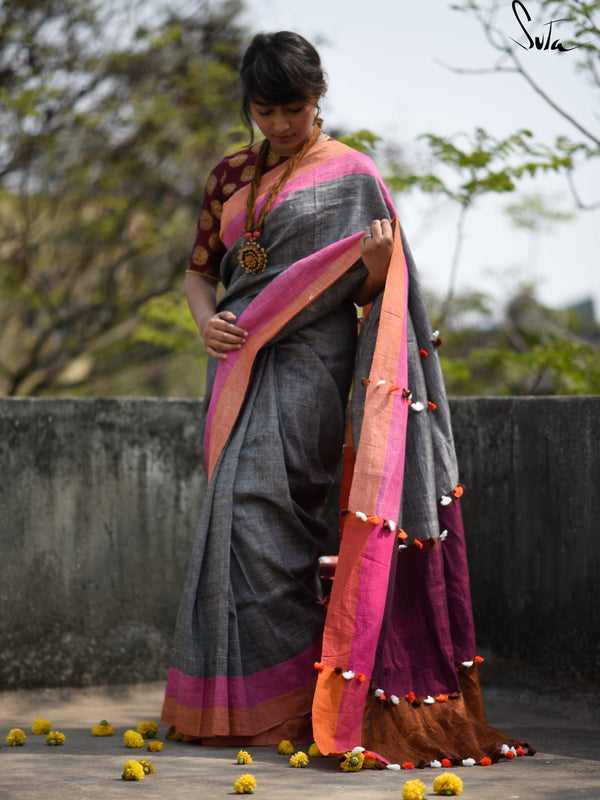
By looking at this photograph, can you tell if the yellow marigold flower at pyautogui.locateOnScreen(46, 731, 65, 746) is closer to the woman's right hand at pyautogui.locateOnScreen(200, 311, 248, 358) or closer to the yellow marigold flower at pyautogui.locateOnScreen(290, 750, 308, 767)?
the yellow marigold flower at pyautogui.locateOnScreen(290, 750, 308, 767)

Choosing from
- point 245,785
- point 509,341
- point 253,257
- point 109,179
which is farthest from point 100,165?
point 245,785

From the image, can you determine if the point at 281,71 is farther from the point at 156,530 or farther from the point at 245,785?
the point at 245,785

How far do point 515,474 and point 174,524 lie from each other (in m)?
1.39

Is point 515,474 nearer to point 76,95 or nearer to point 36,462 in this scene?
point 36,462

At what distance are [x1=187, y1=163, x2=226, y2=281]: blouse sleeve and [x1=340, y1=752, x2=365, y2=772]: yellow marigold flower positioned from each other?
1.76 metres

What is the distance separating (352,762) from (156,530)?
5.20 ft

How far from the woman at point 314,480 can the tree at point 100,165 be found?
240 inches

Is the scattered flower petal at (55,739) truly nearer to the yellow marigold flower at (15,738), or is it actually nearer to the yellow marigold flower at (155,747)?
the yellow marigold flower at (15,738)

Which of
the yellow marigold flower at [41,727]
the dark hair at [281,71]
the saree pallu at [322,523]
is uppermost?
the dark hair at [281,71]

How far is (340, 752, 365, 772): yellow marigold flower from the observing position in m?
2.49

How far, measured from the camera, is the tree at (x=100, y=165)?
30.3 ft

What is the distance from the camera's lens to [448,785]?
218 centimetres

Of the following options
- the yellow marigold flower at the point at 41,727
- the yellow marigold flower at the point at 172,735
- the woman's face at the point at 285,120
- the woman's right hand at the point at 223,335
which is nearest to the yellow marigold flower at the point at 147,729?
the yellow marigold flower at the point at 172,735

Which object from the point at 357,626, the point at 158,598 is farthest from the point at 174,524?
the point at 357,626
